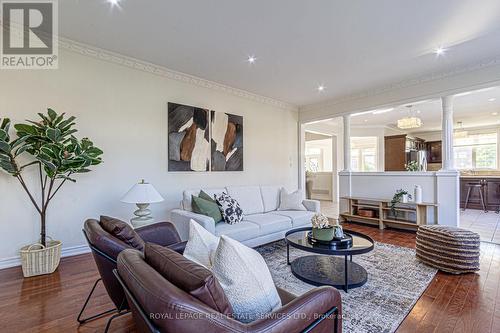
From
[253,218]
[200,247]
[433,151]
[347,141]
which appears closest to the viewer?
[200,247]

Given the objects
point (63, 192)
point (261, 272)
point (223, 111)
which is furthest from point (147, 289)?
point (223, 111)

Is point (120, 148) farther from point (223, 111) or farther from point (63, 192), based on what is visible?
point (223, 111)

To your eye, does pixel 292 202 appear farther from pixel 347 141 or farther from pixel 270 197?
pixel 347 141

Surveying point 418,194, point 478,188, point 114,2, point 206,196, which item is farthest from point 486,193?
point 114,2

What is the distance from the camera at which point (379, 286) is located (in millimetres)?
2418

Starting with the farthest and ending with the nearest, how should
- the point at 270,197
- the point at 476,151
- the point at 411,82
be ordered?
the point at 476,151 < the point at 411,82 < the point at 270,197

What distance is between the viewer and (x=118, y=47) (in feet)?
10.8

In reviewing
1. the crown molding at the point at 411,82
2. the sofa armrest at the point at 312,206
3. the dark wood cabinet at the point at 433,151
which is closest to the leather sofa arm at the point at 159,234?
the sofa armrest at the point at 312,206

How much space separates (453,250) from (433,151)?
791 centimetres

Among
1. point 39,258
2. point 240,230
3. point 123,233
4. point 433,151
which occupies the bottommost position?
point 39,258

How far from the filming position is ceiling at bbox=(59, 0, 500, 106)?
249 cm

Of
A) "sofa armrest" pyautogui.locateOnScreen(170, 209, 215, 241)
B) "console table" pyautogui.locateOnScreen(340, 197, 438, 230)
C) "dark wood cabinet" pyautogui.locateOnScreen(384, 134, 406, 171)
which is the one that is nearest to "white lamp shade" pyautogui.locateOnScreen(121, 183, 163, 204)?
"sofa armrest" pyautogui.locateOnScreen(170, 209, 215, 241)

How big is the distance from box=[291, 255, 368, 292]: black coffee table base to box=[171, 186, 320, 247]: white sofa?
1.84ft

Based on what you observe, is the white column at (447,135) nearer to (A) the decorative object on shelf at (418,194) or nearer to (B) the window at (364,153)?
(A) the decorative object on shelf at (418,194)
